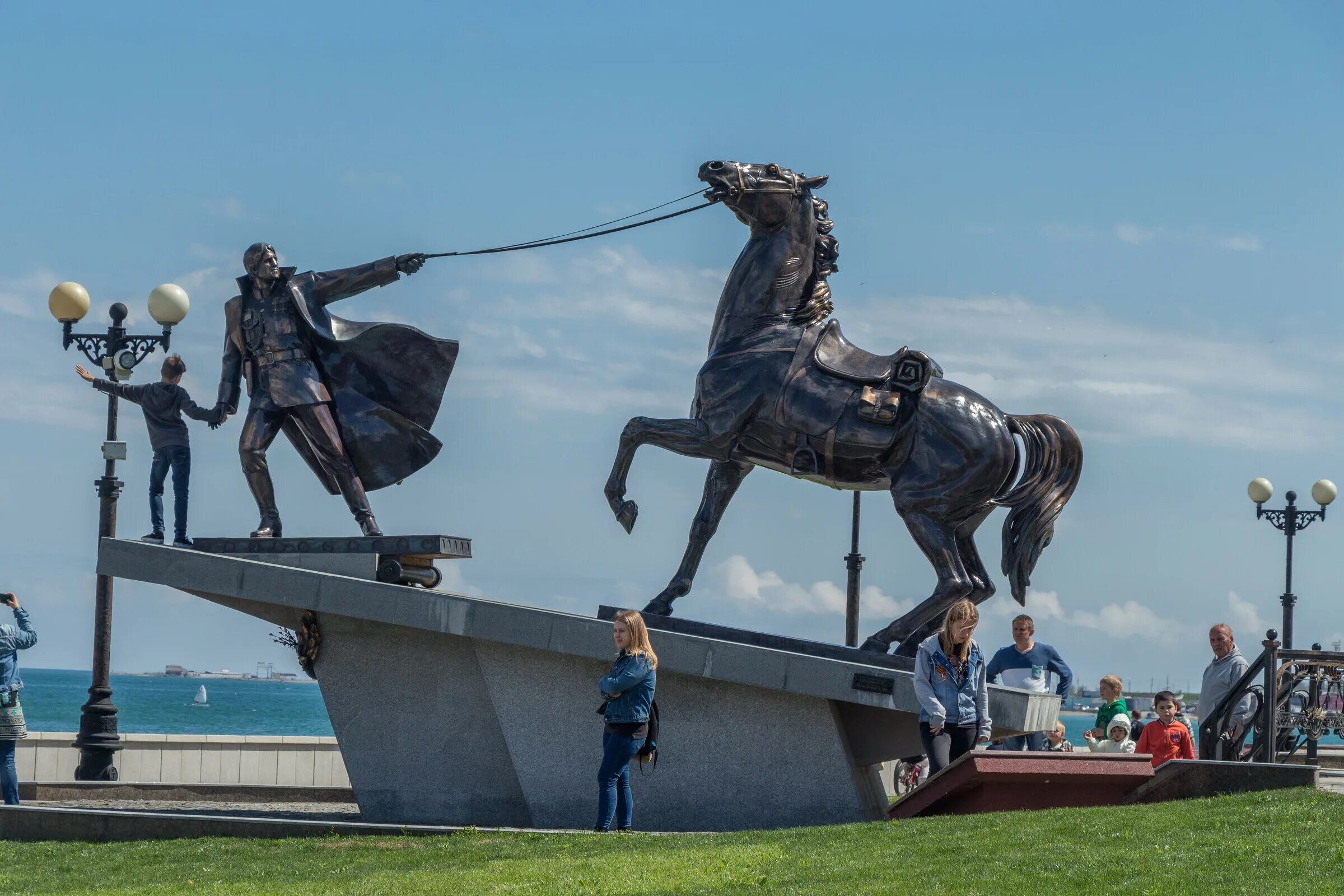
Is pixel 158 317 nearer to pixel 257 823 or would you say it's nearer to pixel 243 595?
pixel 243 595

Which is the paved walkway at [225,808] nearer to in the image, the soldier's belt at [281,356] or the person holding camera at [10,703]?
the person holding camera at [10,703]

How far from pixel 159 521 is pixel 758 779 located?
5866mm

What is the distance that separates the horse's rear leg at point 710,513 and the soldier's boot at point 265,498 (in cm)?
370

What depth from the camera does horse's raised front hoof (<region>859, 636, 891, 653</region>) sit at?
524 inches

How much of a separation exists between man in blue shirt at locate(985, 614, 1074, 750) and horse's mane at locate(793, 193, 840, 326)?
9.71 ft

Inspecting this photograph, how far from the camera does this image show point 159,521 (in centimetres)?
1525

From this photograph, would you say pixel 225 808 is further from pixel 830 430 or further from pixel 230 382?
pixel 830 430

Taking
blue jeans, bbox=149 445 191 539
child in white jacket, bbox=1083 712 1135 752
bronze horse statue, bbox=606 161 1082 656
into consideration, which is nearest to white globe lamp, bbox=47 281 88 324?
blue jeans, bbox=149 445 191 539

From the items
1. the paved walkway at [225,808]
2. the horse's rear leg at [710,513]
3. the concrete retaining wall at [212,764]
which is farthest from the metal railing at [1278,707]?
the concrete retaining wall at [212,764]

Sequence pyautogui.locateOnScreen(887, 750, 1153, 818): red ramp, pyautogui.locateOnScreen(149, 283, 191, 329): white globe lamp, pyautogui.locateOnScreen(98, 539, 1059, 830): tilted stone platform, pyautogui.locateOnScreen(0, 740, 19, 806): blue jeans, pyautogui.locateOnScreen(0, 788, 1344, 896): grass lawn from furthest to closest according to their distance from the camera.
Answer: pyautogui.locateOnScreen(149, 283, 191, 329): white globe lamp, pyautogui.locateOnScreen(0, 740, 19, 806): blue jeans, pyautogui.locateOnScreen(98, 539, 1059, 830): tilted stone platform, pyautogui.locateOnScreen(887, 750, 1153, 818): red ramp, pyautogui.locateOnScreen(0, 788, 1344, 896): grass lawn

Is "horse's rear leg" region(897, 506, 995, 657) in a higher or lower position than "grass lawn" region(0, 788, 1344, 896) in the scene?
higher

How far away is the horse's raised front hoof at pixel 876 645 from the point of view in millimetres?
13320

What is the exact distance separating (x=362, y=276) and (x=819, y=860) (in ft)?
26.2

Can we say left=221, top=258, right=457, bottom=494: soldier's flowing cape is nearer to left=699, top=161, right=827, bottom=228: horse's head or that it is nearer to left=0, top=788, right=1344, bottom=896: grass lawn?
left=699, top=161, right=827, bottom=228: horse's head
